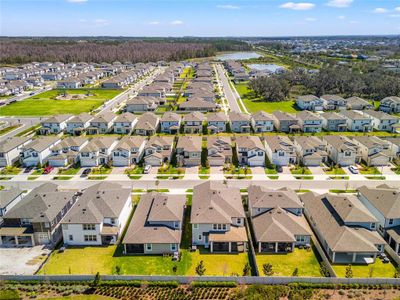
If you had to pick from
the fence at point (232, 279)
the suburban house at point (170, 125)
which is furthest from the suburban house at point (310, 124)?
the fence at point (232, 279)

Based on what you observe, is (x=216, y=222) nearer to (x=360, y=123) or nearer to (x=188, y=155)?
(x=188, y=155)

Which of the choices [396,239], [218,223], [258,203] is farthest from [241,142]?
[396,239]

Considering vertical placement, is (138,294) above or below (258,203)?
below

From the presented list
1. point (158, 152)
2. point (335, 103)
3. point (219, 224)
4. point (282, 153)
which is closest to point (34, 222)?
point (219, 224)

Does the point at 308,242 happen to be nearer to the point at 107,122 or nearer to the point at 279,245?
the point at 279,245

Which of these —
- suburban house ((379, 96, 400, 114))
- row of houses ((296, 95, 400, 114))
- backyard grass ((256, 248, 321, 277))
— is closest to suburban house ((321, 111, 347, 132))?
row of houses ((296, 95, 400, 114))

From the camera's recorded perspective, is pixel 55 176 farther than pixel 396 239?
Yes

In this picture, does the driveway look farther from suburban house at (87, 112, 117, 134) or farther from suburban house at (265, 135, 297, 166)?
suburban house at (87, 112, 117, 134)
